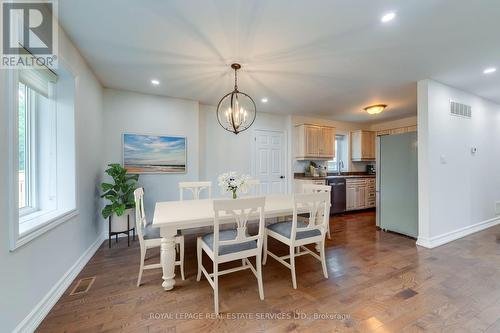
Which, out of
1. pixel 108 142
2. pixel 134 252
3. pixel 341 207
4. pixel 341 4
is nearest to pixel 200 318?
pixel 134 252

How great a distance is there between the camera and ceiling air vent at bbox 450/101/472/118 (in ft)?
11.1

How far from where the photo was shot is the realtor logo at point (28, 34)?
143 cm

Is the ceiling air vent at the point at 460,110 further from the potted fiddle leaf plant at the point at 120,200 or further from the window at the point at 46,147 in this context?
the window at the point at 46,147

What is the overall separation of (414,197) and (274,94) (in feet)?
9.52

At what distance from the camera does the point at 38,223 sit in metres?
1.68

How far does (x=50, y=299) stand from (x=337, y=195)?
16.4 ft

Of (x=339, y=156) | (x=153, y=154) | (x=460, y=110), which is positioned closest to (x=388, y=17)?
(x=460, y=110)

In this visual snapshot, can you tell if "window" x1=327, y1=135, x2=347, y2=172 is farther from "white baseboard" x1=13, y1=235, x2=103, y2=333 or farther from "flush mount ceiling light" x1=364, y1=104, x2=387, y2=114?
"white baseboard" x1=13, y1=235, x2=103, y2=333

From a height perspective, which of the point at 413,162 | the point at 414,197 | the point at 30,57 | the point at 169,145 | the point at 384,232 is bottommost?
the point at 384,232

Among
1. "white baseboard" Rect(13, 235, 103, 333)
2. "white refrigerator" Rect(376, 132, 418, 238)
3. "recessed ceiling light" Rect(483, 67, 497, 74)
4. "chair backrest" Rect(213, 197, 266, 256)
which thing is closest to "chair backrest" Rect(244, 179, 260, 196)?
"chair backrest" Rect(213, 197, 266, 256)

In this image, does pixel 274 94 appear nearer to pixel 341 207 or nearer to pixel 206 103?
pixel 206 103

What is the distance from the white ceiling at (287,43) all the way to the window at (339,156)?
2.64 m

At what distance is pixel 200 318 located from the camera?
5.42 ft

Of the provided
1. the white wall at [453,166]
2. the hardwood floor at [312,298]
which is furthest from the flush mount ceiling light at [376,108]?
the hardwood floor at [312,298]
